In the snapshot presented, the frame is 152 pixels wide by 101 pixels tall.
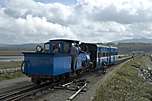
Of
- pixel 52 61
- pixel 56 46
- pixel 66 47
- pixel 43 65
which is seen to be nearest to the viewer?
pixel 52 61

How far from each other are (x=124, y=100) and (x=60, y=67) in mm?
6154

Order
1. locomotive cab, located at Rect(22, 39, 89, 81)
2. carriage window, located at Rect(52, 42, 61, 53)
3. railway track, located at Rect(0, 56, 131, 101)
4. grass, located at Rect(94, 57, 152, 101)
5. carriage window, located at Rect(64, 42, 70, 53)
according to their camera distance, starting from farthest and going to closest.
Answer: carriage window, located at Rect(64, 42, 70, 53), carriage window, located at Rect(52, 42, 61, 53), locomotive cab, located at Rect(22, 39, 89, 81), grass, located at Rect(94, 57, 152, 101), railway track, located at Rect(0, 56, 131, 101)

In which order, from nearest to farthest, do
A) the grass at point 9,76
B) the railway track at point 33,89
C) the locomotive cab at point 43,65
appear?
1. the railway track at point 33,89
2. the locomotive cab at point 43,65
3. the grass at point 9,76

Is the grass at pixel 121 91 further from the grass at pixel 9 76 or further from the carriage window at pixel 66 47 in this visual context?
the grass at pixel 9 76

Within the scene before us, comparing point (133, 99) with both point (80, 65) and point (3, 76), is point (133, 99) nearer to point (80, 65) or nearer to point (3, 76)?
point (80, 65)

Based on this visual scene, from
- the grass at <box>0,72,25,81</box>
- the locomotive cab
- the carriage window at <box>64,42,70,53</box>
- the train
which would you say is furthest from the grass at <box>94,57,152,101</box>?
the grass at <box>0,72,25,81</box>

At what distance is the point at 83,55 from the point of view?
109 feet

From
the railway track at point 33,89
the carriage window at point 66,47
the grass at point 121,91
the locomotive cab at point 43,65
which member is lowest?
the grass at point 121,91

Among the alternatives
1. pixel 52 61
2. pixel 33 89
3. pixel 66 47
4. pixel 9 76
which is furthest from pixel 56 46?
pixel 9 76

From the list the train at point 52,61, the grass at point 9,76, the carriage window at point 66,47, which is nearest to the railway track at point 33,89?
the train at point 52,61

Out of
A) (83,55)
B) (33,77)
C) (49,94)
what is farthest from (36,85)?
(83,55)

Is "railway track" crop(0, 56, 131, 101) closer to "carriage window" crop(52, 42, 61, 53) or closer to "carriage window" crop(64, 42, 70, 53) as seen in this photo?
"carriage window" crop(52, 42, 61, 53)

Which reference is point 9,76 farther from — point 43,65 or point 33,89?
point 33,89

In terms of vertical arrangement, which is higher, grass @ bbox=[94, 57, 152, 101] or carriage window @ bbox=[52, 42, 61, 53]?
carriage window @ bbox=[52, 42, 61, 53]
